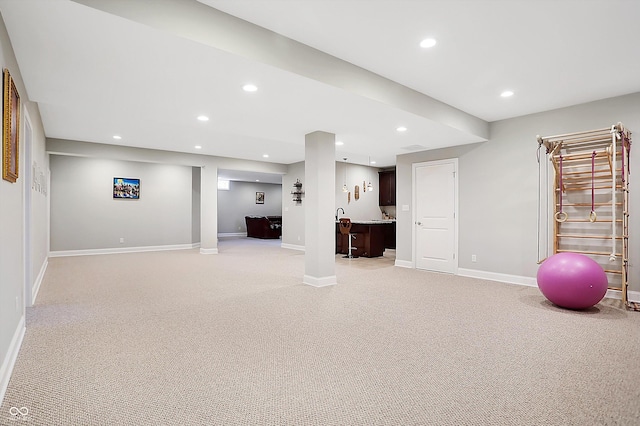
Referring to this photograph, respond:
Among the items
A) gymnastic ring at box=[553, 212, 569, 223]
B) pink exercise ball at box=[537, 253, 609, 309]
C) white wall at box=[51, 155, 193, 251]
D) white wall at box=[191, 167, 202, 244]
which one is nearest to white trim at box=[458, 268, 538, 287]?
gymnastic ring at box=[553, 212, 569, 223]

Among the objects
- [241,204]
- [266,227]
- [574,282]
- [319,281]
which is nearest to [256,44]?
[319,281]

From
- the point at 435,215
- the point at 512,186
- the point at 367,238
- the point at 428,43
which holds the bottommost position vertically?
the point at 367,238

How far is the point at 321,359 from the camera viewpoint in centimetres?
258

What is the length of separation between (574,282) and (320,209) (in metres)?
3.13

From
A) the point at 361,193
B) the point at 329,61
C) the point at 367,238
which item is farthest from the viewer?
the point at 361,193

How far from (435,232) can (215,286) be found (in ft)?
13.2

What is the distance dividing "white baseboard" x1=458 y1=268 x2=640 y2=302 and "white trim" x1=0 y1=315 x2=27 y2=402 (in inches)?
231

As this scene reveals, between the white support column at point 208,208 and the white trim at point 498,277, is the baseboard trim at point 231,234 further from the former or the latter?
the white trim at point 498,277

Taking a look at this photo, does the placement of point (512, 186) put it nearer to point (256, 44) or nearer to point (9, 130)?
point (256, 44)

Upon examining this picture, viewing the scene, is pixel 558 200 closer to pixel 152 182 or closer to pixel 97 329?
pixel 97 329

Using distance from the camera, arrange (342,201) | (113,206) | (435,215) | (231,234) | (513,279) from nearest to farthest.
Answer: (513,279) → (435,215) → (113,206) → (342,201) → (231,234)

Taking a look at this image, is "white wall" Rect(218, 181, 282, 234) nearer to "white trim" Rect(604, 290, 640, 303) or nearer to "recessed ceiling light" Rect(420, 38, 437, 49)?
"recessed ceiling light" Rect(420, 38, 437, 49)

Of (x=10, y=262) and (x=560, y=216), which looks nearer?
(x=10, y=262)

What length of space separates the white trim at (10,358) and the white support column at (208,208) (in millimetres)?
5928
